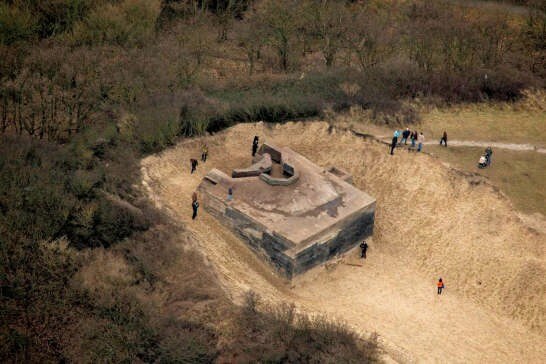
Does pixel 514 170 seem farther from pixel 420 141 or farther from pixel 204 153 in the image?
pixel 204 153

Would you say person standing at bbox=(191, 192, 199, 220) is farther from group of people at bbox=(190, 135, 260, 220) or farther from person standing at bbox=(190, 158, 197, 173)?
person standing at bbox=(190, 158, 197, 173)

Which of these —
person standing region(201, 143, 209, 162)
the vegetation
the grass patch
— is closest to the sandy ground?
person standing region(201, 143, 209, 162)

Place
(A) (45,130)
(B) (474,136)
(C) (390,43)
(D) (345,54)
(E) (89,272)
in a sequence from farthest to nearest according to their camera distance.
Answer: (D) (345,54), (C) (390,43), (B) (474,136), (A) (45,130), (E) (89,272)

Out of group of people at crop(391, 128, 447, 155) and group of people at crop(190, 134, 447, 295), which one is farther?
group of people at crop(391, 128, 447, 155)

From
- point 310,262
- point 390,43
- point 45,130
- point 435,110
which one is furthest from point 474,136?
point 45,130

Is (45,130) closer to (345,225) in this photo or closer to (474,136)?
(345,225)

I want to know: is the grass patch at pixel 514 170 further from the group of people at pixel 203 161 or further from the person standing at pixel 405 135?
the group of people at pixel 203 161
